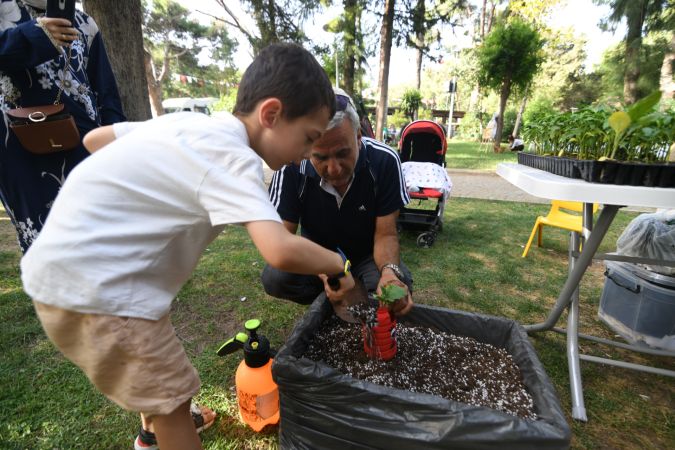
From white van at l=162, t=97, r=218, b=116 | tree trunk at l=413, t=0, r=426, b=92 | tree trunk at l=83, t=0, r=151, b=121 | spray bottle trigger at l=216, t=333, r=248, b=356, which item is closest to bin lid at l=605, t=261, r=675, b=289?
spray bottle trigger at l=216, t=333, r=248, b=356

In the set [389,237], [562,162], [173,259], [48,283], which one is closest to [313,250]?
[173,259]

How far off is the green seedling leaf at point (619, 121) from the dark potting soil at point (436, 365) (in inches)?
38.9

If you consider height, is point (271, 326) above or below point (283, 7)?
below

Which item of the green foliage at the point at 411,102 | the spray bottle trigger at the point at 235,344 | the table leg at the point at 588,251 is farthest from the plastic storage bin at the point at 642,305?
the green foliage at the point at 411,102

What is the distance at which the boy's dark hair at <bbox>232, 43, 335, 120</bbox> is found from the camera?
929mm

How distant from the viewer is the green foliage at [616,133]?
1.21 meters

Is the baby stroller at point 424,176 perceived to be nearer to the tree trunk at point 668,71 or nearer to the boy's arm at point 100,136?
the boy's arm at point 100,136

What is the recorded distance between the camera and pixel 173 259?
878mm

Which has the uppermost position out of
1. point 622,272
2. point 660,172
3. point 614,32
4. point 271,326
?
point 614,32

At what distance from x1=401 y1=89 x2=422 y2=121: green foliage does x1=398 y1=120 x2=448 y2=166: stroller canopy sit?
11.5 meters

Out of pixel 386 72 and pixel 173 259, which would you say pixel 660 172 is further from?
pixel 386 72

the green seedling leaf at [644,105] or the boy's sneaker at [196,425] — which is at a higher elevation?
the green seedling leaf at [644,105]

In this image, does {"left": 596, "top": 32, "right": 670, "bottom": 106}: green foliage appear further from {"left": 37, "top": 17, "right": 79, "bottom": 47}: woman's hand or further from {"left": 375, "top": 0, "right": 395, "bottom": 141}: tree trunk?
{"left": 37, "top": 17, "right": 79, "bottom": 47}: woman's hand

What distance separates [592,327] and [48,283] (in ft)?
9.38
